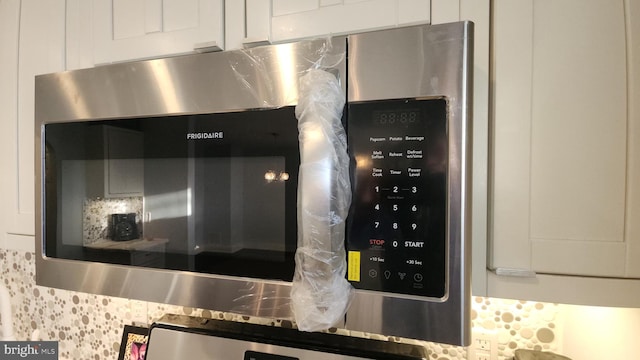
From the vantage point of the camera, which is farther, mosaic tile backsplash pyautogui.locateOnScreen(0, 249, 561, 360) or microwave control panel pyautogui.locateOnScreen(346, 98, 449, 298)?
mosaic tile backsplash pyautogui.locateOnScreen(0, 249, 561, 360)

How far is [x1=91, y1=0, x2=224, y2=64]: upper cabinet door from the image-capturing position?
0.59 metres

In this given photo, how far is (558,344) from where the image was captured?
28.7 inches

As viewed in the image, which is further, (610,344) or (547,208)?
(610,344)

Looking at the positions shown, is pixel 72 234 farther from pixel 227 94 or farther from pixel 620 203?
pixel 620 203

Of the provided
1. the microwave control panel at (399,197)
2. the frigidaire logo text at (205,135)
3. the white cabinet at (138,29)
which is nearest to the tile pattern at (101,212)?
the frigidaire logo text at (205,135)

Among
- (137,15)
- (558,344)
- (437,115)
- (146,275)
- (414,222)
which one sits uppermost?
(137,15)

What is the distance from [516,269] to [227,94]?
0.54 meters

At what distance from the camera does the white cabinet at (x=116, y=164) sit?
0.56m

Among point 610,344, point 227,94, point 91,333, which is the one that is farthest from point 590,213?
point 91,333

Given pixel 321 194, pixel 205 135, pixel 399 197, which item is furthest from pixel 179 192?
pixel 399 197

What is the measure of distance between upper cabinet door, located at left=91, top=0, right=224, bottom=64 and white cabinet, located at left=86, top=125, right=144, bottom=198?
0.18 m

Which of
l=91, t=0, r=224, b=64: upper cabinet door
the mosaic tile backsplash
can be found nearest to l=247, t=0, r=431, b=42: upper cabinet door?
l=91, t=0, r=224, b=64: upper cabinet door

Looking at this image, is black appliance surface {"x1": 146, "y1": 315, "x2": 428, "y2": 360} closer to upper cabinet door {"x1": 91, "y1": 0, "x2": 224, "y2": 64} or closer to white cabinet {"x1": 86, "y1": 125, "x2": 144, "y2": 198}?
white cabinet {"x1": 86, "y1": 125, "x2": 144, "y2": 198}

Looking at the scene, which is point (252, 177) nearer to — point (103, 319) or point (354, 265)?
point (354, 265)
